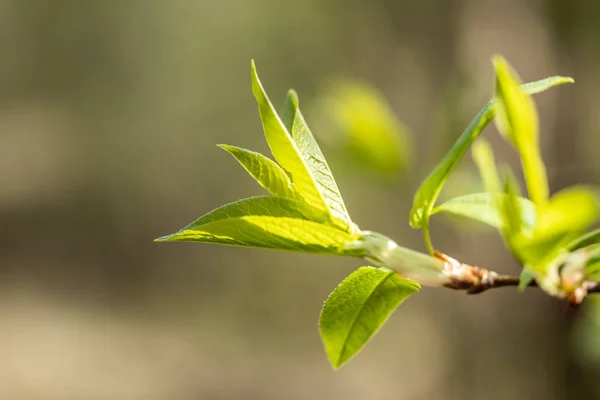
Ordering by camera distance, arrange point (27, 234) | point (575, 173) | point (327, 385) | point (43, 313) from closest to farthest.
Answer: point (575, 173) < point (327, 385) < point (43, 313) < point (27, 234)

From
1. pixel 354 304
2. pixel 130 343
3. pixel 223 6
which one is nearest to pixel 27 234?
pixel 130 343

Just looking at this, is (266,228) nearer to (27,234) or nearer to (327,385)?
(327,385)

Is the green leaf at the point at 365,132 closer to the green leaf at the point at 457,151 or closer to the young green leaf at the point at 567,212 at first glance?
the green leaf at the point at 457,151

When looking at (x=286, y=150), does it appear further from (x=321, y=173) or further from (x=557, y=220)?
(x=557, y=220)

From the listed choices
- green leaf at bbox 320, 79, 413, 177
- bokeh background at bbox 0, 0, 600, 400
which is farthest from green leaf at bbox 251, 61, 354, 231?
bokeh background at bbox 0, 0, 600, 400

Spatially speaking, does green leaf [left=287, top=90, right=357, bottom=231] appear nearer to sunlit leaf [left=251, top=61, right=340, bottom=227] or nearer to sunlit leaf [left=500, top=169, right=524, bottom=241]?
sunlit leaf [left=251, top=61, right=340, bottom=227]
